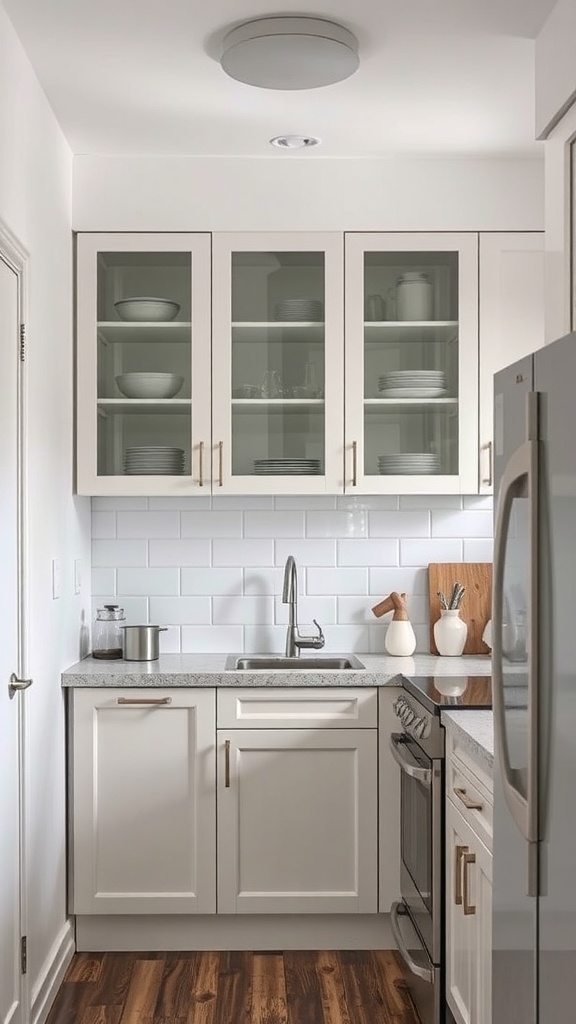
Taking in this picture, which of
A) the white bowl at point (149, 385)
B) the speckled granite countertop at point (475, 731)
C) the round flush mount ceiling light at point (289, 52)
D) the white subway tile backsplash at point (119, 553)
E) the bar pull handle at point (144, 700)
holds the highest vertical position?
the round flush mount ceiling light at point (289, 52)

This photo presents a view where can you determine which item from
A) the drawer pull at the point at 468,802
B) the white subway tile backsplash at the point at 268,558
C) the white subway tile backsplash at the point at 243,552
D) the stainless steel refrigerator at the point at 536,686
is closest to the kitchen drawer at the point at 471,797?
→ the drawer pull at the point at 468,802

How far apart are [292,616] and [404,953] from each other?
1.31 metres

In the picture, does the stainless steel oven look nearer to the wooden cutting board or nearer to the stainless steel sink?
the stainless steel sink

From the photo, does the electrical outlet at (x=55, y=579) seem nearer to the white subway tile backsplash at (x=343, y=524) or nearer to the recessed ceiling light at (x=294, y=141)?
the white subway tile backsplash at (x=343, y=524)

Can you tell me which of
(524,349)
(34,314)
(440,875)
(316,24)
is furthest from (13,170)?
(440,875)

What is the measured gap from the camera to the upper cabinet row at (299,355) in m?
3.77

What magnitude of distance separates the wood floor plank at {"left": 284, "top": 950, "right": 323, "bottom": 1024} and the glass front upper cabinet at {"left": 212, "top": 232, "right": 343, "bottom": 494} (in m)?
1.56

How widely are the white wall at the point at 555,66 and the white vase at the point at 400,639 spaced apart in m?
1.87

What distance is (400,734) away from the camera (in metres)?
3.31

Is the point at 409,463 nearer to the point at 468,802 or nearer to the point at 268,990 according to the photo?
the point at 468,802

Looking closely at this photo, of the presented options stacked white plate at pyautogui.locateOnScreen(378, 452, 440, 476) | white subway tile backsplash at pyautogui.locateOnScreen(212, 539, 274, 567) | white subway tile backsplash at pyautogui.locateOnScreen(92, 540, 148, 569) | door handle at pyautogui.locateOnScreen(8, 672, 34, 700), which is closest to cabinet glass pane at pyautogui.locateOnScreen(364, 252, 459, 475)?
stacked white plate at pyautogui.locateOnScreen(378, 452, 440, 476)

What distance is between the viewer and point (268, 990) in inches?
128

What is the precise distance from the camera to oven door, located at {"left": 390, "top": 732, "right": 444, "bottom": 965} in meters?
2.80

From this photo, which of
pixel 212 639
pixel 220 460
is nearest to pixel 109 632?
pixel 212 639
